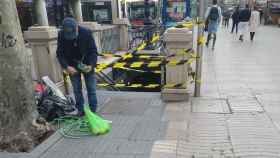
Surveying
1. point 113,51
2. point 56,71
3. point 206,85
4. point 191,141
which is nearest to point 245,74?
point 206,85

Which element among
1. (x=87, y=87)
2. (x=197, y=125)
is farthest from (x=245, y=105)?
(x=87, y=87)

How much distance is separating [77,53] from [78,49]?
8 cm

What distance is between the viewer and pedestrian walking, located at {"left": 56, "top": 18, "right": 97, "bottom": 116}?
4.49 meters

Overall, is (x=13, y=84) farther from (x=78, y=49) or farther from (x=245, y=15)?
(x=245, y=15)

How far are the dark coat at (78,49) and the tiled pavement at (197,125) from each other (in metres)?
1.09

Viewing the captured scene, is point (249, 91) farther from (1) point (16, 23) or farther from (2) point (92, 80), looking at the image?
(1) point (16, 23)

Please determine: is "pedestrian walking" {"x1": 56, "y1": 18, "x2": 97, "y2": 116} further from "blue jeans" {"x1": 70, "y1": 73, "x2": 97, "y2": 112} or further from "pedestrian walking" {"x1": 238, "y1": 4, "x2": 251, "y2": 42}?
"pedestrian walking" {"x1": 238, "y1": 4, "x2": 251, "y2": 42}

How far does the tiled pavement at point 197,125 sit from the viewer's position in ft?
12.4

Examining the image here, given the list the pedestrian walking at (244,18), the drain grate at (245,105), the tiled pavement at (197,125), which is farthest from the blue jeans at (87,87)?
the pedestrian walking at (244,18)

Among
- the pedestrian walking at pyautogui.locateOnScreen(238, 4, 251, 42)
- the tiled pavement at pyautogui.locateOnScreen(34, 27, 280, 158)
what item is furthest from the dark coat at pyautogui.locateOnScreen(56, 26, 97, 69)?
the pedestrian walking at pyautogui.locateOnScreen(238, 4, 251, 42)

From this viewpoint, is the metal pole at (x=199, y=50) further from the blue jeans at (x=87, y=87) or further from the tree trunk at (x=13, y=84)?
the tree trunk at (x=13, y=84)

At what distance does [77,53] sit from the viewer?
471cm

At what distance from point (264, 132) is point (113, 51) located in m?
7.93

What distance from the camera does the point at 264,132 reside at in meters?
4.23
